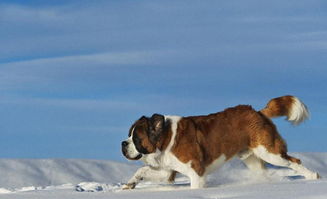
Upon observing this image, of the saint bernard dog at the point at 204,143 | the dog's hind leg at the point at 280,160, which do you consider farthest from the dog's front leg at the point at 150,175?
the dog's hind leg at the point at 280,160

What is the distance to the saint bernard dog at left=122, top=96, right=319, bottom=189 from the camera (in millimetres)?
8469

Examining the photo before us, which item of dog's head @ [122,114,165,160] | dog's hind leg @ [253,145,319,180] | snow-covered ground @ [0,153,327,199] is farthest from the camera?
dog's hind leg @ [253,145,319,180]

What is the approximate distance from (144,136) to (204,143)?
901 mm

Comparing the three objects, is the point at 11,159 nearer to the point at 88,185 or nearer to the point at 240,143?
the point at 88,185

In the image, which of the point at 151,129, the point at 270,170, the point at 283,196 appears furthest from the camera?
the point at 270,170

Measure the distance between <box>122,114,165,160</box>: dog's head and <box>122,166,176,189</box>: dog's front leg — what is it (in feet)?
1.37

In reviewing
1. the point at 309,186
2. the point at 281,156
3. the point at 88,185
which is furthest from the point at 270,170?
the point at 88,185

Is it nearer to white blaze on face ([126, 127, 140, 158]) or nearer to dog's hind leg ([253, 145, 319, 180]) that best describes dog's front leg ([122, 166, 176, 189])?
white blaze on face ([126, 127, 140, 158])

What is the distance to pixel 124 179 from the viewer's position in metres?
14.0

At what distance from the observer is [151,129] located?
27.7ft

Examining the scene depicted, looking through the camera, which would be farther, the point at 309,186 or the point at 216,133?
the point at 216,133

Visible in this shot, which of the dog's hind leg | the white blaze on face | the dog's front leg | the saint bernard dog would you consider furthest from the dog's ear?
the dog's hind leg

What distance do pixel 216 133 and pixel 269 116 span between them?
1077mm

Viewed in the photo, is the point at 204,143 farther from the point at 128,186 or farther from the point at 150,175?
the point at 128,186
